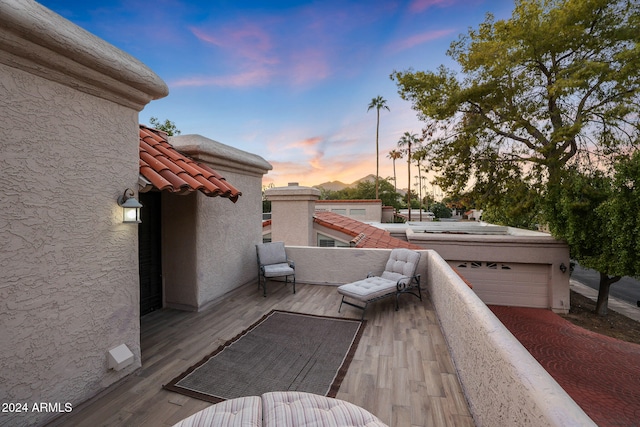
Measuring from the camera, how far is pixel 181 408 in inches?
111

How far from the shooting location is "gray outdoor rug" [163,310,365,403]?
317 centimetres

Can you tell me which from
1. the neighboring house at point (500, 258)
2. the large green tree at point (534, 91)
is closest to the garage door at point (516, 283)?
the neighboring house at point (500, 258)

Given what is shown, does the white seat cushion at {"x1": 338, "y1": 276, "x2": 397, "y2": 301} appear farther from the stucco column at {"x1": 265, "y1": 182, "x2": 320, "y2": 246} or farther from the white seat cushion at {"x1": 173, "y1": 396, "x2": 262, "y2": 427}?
the stucco column at {"x1": 265, "y1": 182, "x2": 320, "y2": 246}

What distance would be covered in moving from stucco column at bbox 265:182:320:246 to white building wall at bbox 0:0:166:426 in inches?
267

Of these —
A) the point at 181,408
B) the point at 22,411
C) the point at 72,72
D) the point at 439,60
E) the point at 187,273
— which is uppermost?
the point at 439,60

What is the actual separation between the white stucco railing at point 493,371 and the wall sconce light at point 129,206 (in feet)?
13.0

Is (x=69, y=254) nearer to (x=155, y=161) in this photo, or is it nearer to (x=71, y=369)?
(x=71, y=369)

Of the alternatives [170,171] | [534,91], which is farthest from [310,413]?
[534,91]

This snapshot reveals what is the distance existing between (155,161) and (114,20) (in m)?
5.57

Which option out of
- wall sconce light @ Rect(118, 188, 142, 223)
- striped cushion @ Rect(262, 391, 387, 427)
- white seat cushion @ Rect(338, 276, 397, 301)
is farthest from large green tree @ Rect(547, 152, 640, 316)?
wall sconce light @ Rect(118, 188, 142, 223)

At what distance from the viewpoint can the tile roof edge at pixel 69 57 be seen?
2217 mm

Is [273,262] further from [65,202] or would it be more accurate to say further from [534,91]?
[534,91]

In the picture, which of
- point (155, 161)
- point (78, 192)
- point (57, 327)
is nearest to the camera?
point (57, 327)

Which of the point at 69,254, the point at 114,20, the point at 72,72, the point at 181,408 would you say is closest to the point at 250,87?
the point at 114,20
